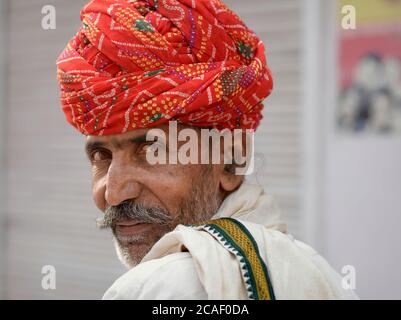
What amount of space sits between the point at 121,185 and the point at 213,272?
2.30 ft

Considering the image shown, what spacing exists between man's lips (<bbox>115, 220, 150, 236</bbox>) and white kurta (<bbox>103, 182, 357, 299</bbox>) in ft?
1.39

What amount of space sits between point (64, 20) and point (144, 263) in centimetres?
479

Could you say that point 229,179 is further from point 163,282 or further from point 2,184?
point 2,184

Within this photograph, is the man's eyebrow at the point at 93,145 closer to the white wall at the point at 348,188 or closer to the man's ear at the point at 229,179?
the man's ear at the point at 229,179

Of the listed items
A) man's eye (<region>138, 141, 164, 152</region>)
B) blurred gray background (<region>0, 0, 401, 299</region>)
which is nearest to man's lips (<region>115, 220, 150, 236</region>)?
man's eye (<region>138, 141, 164, 152</region>)

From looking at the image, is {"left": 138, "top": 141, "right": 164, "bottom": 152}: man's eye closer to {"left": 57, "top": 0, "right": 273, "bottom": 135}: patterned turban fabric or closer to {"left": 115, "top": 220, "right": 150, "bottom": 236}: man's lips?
{"left": 57, "top": 0, "right": 273, "bottom": 135}: patterned turban fabric

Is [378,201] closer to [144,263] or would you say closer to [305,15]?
[305,15]

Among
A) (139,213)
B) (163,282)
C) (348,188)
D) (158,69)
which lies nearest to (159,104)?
(158,69)

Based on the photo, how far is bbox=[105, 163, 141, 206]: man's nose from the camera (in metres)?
2.11

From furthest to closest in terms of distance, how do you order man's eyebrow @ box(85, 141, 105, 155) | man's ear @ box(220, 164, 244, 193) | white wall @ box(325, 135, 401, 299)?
white wall @ box(325, 135, 401, 299)
man's ear @ box(220, 164, 244, 193)
man's eyebrow @ box(85, 141, 105, 155)

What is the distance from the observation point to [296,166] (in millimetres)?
4816

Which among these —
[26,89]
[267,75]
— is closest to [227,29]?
[267,75]

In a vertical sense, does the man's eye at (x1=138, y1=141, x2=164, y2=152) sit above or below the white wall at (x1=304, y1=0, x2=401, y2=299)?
above

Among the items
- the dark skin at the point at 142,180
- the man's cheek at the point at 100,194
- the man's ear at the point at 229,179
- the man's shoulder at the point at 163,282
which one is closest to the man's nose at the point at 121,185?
the dark skin at the point at 142,180
